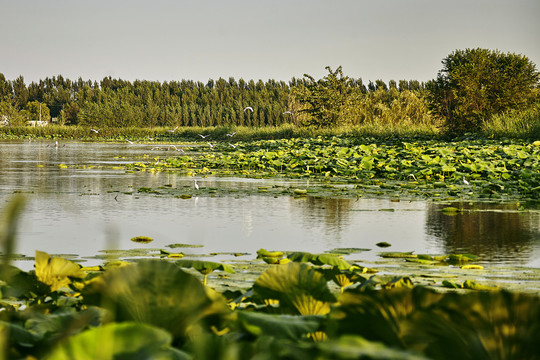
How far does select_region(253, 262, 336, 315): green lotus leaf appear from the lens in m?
1.38

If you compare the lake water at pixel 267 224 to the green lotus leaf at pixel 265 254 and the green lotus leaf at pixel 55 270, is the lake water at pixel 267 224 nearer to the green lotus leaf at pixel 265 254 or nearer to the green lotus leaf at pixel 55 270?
the green lotus leaf at pixel 265 254

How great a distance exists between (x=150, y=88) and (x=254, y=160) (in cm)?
8708

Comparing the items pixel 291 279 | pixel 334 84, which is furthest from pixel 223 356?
pixel 334 84

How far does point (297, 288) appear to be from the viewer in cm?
139

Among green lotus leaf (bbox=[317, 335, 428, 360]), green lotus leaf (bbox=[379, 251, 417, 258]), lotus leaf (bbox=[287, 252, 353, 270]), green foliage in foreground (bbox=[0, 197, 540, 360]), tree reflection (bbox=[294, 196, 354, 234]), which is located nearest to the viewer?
green lotus leaf (bbox=[317, 335, 428, 360])

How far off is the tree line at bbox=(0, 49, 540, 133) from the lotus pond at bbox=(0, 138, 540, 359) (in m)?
8.94

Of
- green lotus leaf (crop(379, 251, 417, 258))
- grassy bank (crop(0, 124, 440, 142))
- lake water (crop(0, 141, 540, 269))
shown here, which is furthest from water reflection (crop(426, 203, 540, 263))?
grassy bank (crop(0, 124, 440, 142))

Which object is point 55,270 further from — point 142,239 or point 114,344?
point 142,239

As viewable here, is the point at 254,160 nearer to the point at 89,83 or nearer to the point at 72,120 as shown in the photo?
the point at 72,120

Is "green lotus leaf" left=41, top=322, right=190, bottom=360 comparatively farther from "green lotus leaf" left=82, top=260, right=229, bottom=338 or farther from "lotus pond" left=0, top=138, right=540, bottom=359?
"green lotus leaf" left=82, top=260, right=229, bottom=338

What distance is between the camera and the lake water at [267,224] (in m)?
4.60

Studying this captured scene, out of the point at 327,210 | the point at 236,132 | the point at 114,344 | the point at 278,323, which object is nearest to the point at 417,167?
the point at 327,210

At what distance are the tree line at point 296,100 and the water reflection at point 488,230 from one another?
15588 mm

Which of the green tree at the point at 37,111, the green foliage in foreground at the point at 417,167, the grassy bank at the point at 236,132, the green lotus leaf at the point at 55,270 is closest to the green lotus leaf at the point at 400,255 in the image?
the green lotus leaf at the point at 55,270
